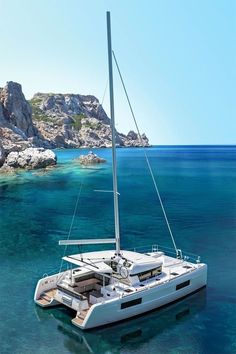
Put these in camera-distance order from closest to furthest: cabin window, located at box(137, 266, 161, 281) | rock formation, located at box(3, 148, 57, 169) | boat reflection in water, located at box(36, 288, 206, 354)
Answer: boat reflection in water, located at box(36, 288, 206, 354) → cabin window, located at box(137, 266, 161, 281) → rock formation, located at box(3, 148, 57, 169)

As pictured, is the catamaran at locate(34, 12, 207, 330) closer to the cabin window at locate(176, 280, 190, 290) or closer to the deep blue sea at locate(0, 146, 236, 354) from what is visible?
the cabin window at locate(176, 280, 190, 290)

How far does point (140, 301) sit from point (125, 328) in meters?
1.75

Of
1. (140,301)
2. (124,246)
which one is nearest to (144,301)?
(140,301)

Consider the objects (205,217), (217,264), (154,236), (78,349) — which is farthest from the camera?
(205,217)

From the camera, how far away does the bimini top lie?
74.0ft

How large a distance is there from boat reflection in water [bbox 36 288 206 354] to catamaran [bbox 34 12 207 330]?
386mm

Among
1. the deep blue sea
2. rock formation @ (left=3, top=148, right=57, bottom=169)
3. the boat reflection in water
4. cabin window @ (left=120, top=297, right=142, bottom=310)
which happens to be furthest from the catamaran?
rock formation @ (left=3, top=148, right=57, bottom=169)

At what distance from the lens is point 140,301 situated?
2173cm

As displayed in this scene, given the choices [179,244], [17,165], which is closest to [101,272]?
[179,244]

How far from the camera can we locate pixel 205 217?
1784 inches

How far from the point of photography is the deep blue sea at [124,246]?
19.4 meters

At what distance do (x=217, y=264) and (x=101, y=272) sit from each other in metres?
11.3

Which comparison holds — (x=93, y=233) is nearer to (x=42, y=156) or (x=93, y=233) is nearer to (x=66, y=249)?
(x=66, y=249)

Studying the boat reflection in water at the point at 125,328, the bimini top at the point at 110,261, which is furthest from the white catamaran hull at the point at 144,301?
the bimini top at the point at 110,261
